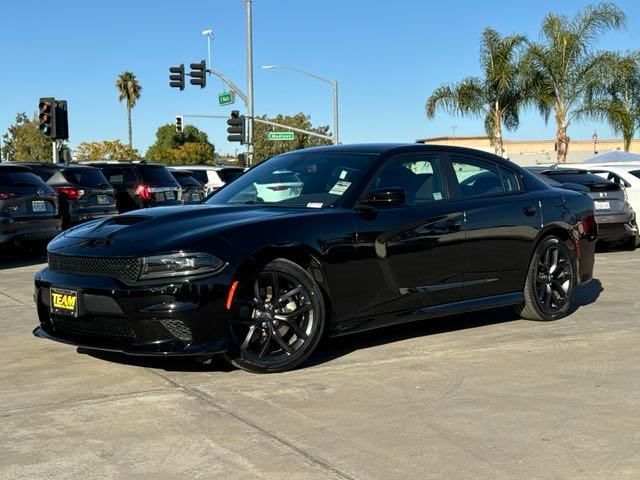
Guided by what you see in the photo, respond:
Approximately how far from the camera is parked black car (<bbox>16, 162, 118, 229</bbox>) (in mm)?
14203

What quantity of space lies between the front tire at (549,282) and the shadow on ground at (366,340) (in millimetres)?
361

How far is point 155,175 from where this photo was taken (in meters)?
17.7

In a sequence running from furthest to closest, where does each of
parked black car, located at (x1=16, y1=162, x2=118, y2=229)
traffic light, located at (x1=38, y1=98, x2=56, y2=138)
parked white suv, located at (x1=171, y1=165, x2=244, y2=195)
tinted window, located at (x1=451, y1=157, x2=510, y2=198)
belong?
parked white suv, located at (x1=171, y1=165, x2=244, y2=195), traffic light, located at (x1=38, y1=98, x2=56, y2=138), parked black car, located at (x1=16, y1=162, x2=118, y2=229), tinted window, located at (x1=451, y1=157, x2=510, y2=198)

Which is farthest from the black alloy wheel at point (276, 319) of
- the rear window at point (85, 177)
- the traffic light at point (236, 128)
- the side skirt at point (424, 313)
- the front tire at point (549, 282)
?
the traffic light at point (236, 128)

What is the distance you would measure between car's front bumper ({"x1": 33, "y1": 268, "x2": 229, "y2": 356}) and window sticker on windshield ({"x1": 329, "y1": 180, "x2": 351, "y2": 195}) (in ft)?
4.11

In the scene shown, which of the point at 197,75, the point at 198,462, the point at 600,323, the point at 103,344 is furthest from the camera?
the point at 197,75

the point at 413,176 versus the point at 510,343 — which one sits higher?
the point at 413,176

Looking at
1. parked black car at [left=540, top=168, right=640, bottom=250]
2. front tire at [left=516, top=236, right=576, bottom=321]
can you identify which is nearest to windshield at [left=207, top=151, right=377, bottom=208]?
front tire at [left=516, top=236, right=576, bottom=321]

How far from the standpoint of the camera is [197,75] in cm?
3262

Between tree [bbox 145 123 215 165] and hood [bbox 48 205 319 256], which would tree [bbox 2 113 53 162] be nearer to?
tree [bbox 145 123 215 165]

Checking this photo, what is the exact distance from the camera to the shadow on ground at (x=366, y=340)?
5.61 m

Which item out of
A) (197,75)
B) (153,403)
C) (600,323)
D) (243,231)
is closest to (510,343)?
(600,323)

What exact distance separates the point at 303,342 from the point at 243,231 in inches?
32.9

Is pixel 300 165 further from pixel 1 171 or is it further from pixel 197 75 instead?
pixel 197 75
